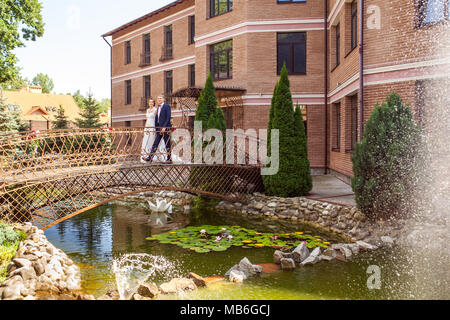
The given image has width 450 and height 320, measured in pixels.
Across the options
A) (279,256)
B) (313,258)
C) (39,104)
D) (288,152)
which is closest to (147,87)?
(288,152)

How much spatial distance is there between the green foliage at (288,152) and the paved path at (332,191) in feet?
1.94

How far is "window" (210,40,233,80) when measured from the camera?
1962cm

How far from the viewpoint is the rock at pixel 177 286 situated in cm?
631

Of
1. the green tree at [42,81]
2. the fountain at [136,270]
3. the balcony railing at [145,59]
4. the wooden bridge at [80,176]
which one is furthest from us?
the green tree at [42,81]

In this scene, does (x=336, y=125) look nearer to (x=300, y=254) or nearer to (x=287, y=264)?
(x=300, y=254)

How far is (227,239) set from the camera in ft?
32.0

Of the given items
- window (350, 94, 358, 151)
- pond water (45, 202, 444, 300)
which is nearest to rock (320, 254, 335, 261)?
pond water (45, 202, 444, 300)

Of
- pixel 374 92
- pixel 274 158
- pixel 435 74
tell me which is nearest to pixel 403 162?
pixel 435 74

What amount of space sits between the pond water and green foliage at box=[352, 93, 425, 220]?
4.15ft

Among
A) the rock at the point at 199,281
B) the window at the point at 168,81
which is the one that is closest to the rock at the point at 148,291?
the rock at the point at 199,281

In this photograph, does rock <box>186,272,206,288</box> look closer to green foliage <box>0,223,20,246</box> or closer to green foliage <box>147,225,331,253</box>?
green foliage <box>147,225,331,253</box>

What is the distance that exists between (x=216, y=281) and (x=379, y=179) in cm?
457

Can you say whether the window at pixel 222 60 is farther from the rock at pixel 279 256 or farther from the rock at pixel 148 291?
the rock at pixel 148 291
